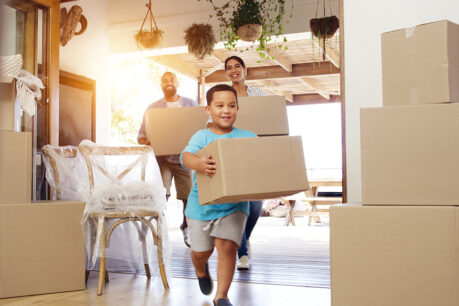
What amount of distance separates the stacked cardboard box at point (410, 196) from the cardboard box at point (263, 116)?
107 cm

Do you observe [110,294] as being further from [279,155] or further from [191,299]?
[279,155]

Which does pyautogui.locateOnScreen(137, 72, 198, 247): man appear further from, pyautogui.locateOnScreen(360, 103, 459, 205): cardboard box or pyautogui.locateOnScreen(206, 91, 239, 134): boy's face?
pyautogui.locateOnScreen(360, 103, 459, 205): cardboard box

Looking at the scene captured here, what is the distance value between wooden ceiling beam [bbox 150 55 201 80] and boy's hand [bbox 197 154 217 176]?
433cm

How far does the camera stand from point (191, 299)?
228cm

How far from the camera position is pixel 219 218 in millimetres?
2033

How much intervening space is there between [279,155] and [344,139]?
1.59 feet

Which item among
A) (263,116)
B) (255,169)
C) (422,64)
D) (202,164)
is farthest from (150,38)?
(422,64)

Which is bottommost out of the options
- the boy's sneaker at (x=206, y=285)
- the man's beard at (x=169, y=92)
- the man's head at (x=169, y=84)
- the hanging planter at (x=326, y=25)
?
the boy's sneaker at (x=206, y=285)

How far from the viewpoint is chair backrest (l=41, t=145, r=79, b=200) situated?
8.86 feet

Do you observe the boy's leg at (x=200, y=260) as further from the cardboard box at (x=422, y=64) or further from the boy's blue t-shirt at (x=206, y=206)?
the cardboard box at (x=422, y=64)

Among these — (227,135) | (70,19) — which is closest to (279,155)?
(227,135)

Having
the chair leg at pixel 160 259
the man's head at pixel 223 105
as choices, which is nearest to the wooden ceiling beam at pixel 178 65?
the chair leg at pixel 160 259

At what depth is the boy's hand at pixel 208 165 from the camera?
175cm

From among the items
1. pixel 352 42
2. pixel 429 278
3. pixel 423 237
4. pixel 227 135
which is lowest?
pixel 429 278
